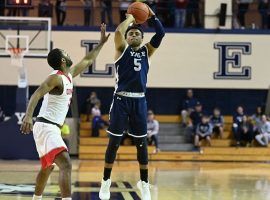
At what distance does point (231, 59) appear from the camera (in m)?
22.2

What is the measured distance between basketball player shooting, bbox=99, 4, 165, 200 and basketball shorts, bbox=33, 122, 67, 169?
1.34 meters

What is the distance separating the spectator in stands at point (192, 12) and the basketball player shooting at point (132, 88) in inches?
578

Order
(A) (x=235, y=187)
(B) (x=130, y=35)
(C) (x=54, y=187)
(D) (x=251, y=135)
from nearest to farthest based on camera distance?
(B) (x=130, y=35) < (C) (x=54, y=187) < (A) (x=235, y=187) < (D) (x=251, y=135)

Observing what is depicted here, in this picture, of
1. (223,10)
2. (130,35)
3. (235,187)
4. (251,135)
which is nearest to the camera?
(130,35)

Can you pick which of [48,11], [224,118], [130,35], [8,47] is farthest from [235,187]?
[48,11]

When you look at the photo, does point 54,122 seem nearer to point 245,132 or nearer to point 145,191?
point 145,191

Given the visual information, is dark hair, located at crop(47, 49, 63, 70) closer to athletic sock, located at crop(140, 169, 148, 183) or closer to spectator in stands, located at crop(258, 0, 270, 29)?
athletic sock, located at crop(140, 169, 148, 183)

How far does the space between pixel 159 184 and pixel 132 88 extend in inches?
167

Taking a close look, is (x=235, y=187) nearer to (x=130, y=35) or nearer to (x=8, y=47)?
(x=130, y=35)

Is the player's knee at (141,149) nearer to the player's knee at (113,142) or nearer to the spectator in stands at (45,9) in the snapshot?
the player's knee at (113,142)

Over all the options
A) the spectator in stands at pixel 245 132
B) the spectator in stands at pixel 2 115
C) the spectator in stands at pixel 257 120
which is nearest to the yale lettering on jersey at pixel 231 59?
the spectator in stands at pixel 257 120

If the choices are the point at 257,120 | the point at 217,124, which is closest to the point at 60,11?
the point at 217,124

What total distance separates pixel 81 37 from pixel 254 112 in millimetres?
7359

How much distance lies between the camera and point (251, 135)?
67.9 ft
